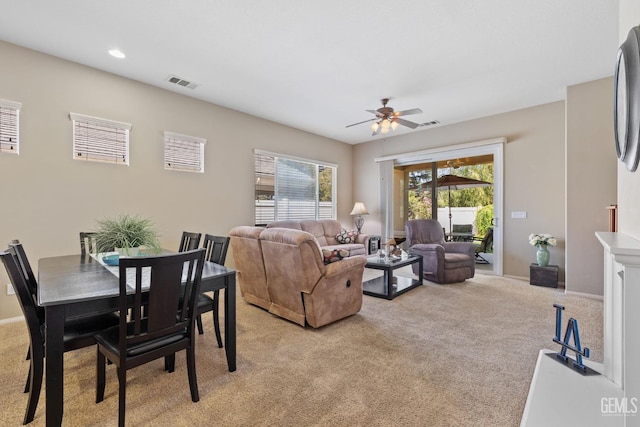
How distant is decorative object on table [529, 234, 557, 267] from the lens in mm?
4324

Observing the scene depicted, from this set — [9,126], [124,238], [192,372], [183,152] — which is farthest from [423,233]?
[9,126]

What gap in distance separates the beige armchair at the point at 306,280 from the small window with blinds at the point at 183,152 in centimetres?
210

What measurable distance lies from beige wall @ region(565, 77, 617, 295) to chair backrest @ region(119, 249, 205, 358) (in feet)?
15.3

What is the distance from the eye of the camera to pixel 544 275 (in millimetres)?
4344

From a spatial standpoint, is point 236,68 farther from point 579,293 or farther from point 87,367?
point 579,293

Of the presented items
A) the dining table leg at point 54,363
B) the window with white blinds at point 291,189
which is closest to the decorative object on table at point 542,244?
the window with white blinds at point 291,189

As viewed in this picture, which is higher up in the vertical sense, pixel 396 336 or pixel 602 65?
pixel 602 65

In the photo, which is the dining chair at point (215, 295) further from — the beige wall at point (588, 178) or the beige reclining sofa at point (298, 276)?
the beige wall at point (588, 178)

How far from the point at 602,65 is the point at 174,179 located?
18.2 ft

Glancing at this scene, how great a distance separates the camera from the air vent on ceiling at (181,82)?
3714 millimetres

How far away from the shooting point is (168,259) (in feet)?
5.02

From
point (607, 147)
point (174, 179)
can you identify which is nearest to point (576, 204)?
point (607, 147)

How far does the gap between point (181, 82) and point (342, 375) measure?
154 inches

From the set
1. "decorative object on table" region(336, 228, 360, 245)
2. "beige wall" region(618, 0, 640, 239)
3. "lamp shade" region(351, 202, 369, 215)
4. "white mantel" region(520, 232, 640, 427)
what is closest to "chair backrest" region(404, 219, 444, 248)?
"decorative object on table" region(336, 228, 360, 245)
